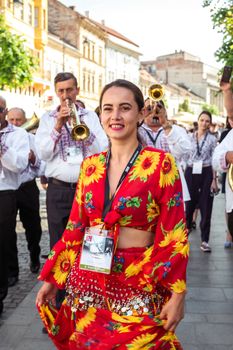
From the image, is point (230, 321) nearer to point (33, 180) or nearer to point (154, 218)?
point (154, 218)

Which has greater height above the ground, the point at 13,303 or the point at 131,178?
the point at 131,178

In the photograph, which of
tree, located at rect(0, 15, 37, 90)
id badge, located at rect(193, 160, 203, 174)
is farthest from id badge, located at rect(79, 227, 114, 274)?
tree, located at rect(0, 15, 37, 90)

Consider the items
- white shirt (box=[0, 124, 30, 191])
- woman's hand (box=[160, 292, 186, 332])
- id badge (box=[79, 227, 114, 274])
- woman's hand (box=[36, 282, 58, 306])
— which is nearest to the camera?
woman's hand (box=[160, 292, 186, 332])

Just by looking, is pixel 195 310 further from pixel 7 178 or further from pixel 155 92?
pixel 155 92

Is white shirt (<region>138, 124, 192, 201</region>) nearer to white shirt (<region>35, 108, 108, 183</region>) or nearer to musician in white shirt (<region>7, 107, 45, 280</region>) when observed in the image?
musician in white shirt (<region>7, 107, 45, 280</region>)

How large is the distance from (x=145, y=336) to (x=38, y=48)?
1747 inches

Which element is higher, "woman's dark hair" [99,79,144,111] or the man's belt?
"woman's dark hair" [99,79,144,111]

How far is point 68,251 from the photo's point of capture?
119 inches

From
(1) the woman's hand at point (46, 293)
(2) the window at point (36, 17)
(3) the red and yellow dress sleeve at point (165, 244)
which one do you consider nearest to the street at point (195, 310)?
(1) the woman's hand at point (46, 293)

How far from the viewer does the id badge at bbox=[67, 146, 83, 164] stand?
4.98m

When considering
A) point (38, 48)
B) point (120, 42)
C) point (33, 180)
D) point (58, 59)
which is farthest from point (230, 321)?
point (120, 42)

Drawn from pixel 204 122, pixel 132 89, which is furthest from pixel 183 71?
pixel 132 89

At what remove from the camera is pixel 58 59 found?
165 feet

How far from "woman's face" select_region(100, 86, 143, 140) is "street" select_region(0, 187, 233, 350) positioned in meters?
2.28
